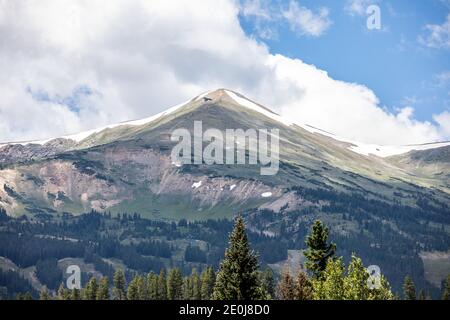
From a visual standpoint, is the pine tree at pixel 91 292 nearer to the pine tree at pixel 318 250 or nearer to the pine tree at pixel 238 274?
the pine tree at pixel 318 250

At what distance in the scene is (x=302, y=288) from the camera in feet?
283

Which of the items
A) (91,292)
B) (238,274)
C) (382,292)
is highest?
(238,274)

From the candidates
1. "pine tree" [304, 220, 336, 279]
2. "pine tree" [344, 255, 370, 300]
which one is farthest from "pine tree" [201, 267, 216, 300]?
"pine tree" [344, 255, 370, 300]

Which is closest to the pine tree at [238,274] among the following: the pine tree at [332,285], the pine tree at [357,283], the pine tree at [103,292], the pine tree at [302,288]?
the pine tree at [332,285]

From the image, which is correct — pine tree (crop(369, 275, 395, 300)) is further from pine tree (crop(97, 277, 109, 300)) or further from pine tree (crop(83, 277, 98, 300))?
pine tree (crop(83, 277, 98, 300))

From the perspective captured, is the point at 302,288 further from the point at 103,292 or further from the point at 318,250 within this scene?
the point at 103,292

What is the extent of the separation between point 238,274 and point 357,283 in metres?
13.1

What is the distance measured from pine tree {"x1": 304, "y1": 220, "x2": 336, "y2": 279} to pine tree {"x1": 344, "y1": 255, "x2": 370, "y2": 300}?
989 cm

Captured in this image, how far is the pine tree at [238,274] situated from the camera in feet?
229

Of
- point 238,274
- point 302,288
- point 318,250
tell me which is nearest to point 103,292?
point 302,288
